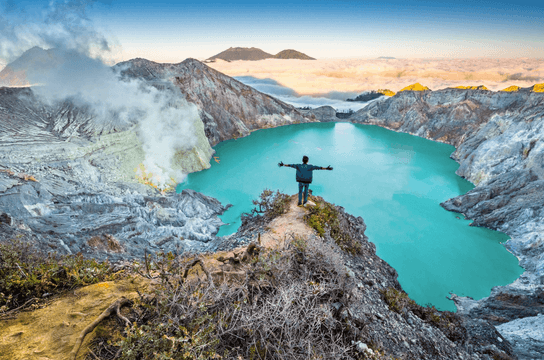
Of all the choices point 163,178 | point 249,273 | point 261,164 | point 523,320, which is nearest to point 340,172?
point 261,164

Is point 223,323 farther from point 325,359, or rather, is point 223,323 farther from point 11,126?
point 11,126

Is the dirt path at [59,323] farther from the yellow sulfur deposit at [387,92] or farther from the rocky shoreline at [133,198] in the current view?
the yellow sulfur deposit at [387,92]

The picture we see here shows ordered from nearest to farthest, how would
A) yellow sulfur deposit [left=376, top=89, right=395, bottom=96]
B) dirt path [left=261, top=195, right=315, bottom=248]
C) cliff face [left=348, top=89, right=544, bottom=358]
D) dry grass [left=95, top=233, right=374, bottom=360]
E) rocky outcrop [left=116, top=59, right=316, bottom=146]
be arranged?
dry grass [left=95, top=233, right=374, bottom=360] → dirt path [left=261, top=195, right=315, bottom=248] → cliff face [left=348, top=89, right=544, bottom=358] → rocky outcrop [left=116, top=59, right=316, bottom=146] → yellow sulfur deposit [left=376, top=89, right=395, bottom=96]

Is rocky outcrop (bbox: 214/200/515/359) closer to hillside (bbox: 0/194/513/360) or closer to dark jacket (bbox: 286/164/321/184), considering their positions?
Result: hillside (bbox: 0/194/513/360)

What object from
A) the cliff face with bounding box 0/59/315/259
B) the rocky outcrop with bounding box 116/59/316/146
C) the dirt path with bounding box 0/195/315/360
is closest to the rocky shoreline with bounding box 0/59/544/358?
the cliff face with bounding box 0/59/315/259

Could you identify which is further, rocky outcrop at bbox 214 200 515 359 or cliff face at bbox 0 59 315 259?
cliff face at bbox 0 59 315 259

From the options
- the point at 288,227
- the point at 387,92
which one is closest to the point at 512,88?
the point at 387,92

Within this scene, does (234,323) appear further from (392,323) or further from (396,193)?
(396,193)
